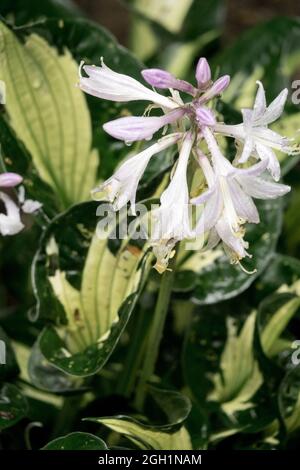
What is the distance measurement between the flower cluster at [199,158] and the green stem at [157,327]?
0.12 m

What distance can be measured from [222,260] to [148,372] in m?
Answer: 0.21

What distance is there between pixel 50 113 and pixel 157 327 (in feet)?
1.13

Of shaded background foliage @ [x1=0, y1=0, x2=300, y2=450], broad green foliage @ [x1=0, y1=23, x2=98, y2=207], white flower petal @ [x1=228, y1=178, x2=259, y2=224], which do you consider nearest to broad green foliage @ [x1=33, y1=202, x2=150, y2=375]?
shaded background foliage @ [x1=0, y1=0, x2=300, y2=450]

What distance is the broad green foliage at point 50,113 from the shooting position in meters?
1.07

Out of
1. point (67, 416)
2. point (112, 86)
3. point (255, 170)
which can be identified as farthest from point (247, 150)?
point (67, 416)

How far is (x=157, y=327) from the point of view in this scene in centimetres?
97

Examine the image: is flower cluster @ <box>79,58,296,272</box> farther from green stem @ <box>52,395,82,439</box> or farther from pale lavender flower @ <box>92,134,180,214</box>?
green stem @ <box>52,395,82,439</box>

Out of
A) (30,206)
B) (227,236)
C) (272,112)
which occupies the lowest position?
(30,206)

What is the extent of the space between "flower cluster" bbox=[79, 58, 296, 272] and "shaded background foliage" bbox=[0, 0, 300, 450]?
0.19 meters

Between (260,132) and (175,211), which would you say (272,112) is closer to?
(260,132)

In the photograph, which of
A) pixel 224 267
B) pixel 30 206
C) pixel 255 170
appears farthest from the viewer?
pixel 224 267

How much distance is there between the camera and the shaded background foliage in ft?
3.35

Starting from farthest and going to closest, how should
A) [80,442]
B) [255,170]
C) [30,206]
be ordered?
[30,206] < [80,442] < [255,170]
